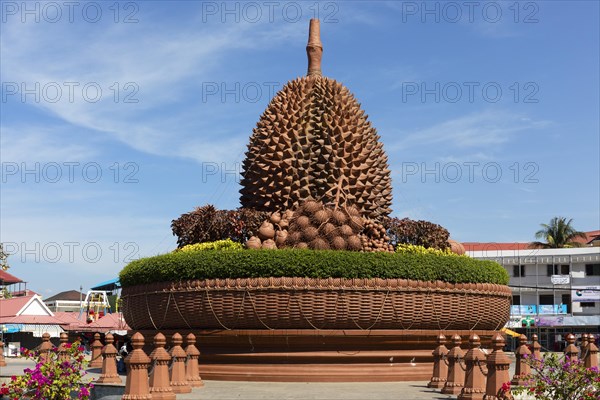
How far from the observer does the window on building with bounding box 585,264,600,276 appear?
5816cm

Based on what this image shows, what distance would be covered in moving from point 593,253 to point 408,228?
4178 cm

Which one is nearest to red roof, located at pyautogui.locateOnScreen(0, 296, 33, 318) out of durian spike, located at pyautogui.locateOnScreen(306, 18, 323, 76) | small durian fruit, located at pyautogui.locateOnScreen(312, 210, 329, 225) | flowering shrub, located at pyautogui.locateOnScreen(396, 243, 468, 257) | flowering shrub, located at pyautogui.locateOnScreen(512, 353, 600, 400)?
durian spike, located at pyautogui.locateOnScreen(306, 18, 323, 76)

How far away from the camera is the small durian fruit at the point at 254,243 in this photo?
730 inches

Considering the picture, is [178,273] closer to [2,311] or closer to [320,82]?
[320,82]

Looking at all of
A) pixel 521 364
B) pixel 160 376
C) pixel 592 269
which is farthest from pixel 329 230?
pixel 592 269

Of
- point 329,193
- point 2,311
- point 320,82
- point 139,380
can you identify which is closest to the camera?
point 139,380

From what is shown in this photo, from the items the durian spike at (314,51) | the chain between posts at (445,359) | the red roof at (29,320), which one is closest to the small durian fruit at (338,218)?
Result: the chain between posts at (445,359)

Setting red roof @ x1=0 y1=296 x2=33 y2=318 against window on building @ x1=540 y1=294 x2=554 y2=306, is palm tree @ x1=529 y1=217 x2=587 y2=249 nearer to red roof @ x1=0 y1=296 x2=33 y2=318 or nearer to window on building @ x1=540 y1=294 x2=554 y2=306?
window on building @ x1=540 y1=294 x2=554 y2=306

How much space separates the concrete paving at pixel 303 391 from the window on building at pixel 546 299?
46.7 meters

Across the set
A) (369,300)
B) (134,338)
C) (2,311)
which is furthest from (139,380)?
(2,311)

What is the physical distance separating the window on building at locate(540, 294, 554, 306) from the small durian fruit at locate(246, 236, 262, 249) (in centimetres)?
4623

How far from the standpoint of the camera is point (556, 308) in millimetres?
58031

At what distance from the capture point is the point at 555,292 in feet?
194

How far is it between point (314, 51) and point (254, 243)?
21.8 feet
